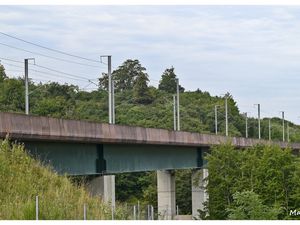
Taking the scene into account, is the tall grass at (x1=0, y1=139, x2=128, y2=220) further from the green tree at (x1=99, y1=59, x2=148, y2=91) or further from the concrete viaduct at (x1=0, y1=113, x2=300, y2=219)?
the green tree at (x1=99, y1=59, x2=148, y2=91)

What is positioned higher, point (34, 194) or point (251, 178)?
point (251, 178)

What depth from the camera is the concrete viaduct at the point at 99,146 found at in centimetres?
2786

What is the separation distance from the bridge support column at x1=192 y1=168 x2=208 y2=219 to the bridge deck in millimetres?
10417

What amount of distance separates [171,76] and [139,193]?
82.6 m

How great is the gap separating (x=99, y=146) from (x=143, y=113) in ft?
210

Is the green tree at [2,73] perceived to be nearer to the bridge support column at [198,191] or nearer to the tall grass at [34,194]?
the bridge support column at [198,191]

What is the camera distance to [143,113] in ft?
328

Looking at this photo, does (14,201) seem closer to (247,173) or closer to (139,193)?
(247,173)

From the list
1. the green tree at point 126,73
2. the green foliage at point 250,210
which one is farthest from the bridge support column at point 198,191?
the green tree at point 126,73

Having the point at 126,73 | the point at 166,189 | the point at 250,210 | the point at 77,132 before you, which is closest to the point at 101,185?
the point at 77,132

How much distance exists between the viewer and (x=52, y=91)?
96250 mm

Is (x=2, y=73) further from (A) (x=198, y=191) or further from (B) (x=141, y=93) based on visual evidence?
(B) (x=141, y=93)

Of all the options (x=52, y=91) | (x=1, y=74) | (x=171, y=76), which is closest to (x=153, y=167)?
(x=1, y=74)

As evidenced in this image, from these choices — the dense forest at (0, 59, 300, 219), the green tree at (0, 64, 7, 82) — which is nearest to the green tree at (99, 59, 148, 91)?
the dense forest at (0, 59, 300, 219)
